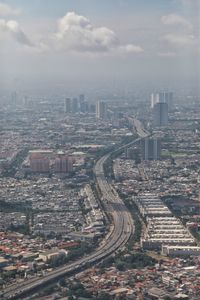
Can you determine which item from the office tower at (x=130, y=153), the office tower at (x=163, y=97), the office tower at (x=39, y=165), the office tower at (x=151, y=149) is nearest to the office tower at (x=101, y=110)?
the office tower at (x=163, y=97)

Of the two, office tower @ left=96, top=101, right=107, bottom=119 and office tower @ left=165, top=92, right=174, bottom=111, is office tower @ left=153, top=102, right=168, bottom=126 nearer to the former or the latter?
office tower @ left=96, top=101, right=107, bottom=119

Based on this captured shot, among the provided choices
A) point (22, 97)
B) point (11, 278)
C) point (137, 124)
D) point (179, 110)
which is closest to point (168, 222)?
point (11, 278)

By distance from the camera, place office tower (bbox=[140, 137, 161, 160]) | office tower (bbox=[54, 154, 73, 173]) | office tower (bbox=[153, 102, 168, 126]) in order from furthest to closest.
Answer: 1. office tower (bbox=[153, 102, 168, 126])
2. office tower (bbox=[140, 137, 161, 160])
3. office tower (bbox=[54, 154, 73, 173])

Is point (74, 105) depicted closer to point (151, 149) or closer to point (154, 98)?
point (154, 98)

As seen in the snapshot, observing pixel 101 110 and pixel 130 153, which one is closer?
pixel 130 153

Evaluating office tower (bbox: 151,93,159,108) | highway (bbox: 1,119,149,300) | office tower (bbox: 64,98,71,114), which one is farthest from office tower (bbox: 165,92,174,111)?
highway (bbox: 1,119,149,300)

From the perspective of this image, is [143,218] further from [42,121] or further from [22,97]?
[22,97]

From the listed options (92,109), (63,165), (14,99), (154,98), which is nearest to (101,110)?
(92,109)

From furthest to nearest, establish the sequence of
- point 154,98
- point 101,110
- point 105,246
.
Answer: point 154,98 → point 101,110 → point 105,246
